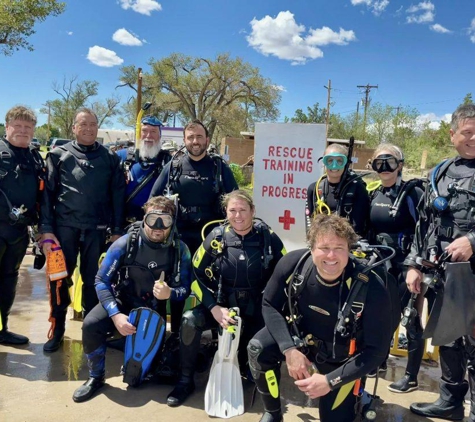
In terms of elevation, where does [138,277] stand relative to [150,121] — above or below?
below

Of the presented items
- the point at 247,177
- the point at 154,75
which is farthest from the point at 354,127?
the point at 247,177

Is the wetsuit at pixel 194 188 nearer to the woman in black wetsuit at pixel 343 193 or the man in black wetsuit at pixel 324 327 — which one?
the woman in black wetsuit at pixel 343 193

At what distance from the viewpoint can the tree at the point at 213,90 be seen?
32.2m

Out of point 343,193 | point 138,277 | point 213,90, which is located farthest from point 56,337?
point 213,90

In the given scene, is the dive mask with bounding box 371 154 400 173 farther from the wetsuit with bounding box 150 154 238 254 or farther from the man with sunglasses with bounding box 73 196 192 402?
the man with sunglasses with bounding box 73 196 192 402

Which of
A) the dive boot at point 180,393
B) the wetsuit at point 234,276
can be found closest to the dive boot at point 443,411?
the wetsuit at point 234,276

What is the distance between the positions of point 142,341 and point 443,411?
83.1 inches

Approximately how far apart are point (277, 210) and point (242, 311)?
185 centimetres

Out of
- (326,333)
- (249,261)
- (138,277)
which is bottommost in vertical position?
(326,333)

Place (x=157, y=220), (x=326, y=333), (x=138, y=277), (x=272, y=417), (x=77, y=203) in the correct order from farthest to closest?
1. (x=77, y=203)
2. (x=138, y=277)
3. (x=157, y=220)
4. (x=272, y=417)
5. (x=326, y=333)

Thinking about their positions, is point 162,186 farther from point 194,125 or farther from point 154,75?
point 154,75

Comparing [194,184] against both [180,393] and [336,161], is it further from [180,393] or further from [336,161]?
[180,393]

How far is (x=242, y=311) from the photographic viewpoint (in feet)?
9.62

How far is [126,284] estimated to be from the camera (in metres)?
3.00
